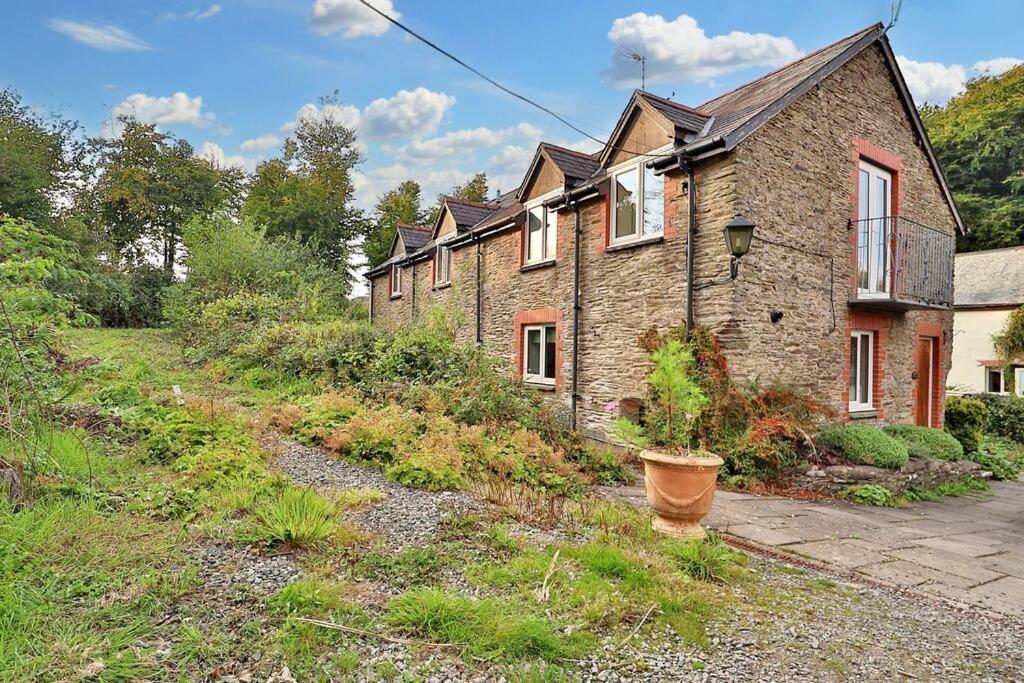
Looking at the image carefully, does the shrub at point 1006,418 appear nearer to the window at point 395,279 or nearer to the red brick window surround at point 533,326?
the red brick window surround at point 533,326

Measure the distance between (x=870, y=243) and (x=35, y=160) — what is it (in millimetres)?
31969

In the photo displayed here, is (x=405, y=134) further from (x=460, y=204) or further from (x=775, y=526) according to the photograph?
(x=775, y=526)

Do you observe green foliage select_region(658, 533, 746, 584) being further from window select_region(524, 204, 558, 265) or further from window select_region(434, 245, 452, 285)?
window select_region(434, 245, 452, 285)

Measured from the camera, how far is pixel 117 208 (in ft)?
102

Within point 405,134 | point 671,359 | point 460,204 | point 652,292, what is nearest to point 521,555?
point 671,359

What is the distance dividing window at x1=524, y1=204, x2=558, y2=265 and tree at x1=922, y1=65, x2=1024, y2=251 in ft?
85.0

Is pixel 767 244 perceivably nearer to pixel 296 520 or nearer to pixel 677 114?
pixel 677 114

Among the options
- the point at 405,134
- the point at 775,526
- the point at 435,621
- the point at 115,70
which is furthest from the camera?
the point at 405,134

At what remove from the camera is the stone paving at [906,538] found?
4695 mm

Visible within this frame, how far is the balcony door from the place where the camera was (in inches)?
→ 401

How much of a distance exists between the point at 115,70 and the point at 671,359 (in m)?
9.89

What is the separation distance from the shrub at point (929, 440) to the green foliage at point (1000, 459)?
1759mm

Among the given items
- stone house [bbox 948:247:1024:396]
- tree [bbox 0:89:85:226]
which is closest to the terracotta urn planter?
stone house [bbox 948:247:1024:396]

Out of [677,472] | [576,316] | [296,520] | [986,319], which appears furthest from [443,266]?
[986,319]
